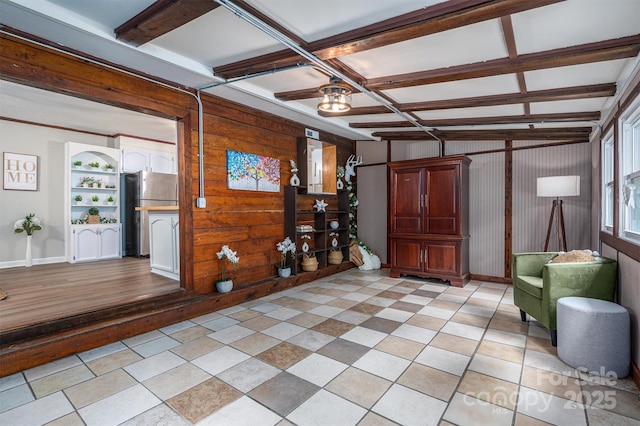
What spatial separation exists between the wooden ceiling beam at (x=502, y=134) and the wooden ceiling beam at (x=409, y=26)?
3306 mm

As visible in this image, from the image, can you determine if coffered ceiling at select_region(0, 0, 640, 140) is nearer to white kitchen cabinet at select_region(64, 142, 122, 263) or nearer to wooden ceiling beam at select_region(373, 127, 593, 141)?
wooden ceiling beam at select_region(373, 127, 593, 141)

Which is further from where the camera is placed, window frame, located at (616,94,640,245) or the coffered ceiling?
window frame, located at (616,94,640,245)

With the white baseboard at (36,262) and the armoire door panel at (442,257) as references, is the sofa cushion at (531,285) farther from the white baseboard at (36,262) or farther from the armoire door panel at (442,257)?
the white baseboard at (36,262)

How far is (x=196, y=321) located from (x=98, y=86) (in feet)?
8.39

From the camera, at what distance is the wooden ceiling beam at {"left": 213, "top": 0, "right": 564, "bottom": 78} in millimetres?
1887

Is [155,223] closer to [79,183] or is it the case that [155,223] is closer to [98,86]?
[98,86]

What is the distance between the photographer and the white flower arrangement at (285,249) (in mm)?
4891

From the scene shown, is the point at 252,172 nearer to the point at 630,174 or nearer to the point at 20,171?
the point at 630,174

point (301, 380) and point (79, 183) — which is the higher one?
point (79, 183)

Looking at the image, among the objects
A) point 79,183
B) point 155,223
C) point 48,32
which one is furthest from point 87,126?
point 48,32

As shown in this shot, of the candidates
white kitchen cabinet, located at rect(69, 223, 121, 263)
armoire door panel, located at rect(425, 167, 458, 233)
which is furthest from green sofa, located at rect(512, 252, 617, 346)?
white kitchen cabinet, located at rect(69, 223, 121, 263)

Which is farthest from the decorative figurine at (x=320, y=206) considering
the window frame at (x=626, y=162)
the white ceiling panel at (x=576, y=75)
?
the window frame at (x=626, y=162)

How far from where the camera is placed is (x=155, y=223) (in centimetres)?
484

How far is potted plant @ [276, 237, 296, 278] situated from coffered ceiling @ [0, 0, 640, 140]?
7.09 ft
